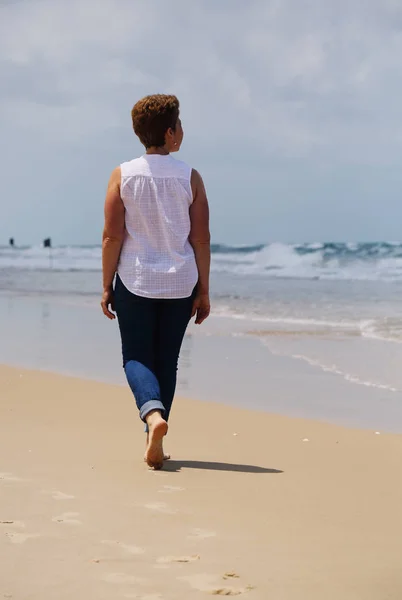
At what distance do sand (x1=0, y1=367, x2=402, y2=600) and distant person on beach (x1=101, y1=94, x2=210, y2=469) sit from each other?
416 mm

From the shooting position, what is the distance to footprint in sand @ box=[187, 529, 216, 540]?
2761 millimetres

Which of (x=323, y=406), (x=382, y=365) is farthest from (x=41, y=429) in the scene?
(x=382, y=365)

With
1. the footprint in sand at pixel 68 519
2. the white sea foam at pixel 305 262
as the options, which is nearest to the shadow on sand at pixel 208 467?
the footprint in sand at pixel 68 519

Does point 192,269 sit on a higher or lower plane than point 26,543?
higher

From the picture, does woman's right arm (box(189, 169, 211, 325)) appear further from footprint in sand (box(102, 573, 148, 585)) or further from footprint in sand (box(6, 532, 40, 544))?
footprint in sand (box(102, 573, 148, 585))

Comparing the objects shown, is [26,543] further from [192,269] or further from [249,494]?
[192,269]

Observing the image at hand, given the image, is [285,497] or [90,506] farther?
[285,497]

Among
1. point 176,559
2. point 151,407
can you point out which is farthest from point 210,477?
point 176,559

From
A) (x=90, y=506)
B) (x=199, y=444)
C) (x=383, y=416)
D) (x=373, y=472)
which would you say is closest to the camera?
(x=90, y=506)

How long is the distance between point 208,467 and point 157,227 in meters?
1.06

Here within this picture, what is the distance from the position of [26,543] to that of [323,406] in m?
3.28

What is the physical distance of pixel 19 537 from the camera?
8.69 ft

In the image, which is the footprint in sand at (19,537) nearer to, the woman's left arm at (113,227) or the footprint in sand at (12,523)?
the footprint in sand at (12,523)

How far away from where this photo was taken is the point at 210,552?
2615 millimetres
